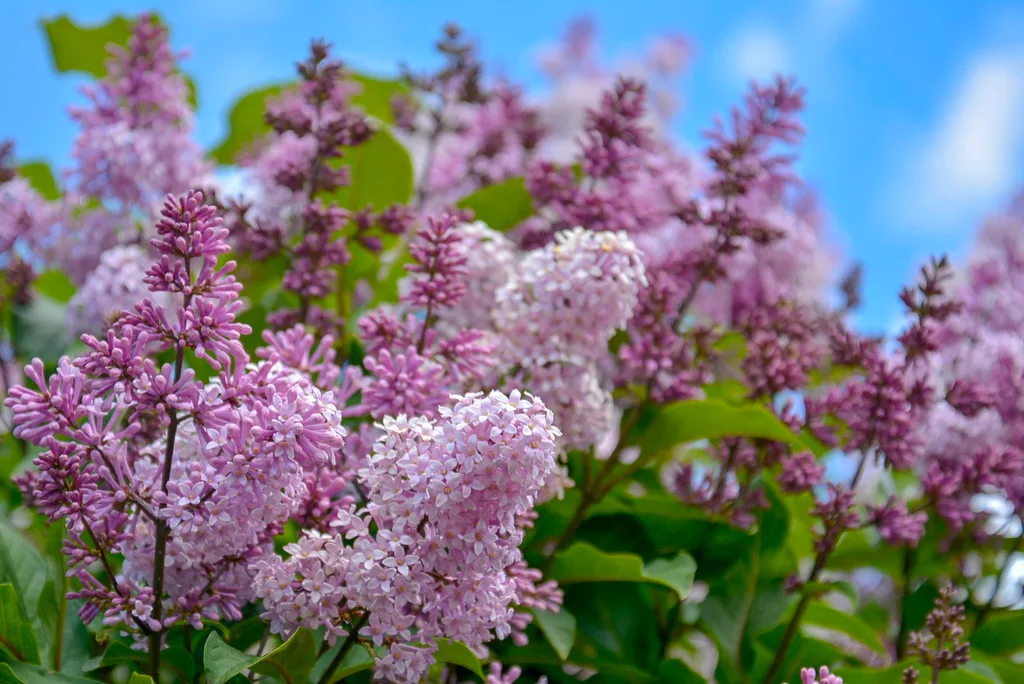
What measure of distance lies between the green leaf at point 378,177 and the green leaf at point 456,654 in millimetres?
1157

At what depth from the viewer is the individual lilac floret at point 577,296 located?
135 centimetres

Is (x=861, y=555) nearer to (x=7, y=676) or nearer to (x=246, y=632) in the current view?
(x=246, y=632)

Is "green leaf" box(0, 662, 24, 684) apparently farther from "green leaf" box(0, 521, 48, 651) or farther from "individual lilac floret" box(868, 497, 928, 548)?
"individual lilac floret" box(868, 497, 928, 548)

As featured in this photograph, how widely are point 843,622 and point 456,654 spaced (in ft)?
2.76

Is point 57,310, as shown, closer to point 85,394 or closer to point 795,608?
point 85,394

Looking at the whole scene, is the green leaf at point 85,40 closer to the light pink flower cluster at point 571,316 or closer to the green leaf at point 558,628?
the light pink flower cluster at point 571,316

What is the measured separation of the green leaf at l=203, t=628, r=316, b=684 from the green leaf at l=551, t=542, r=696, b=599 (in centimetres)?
44

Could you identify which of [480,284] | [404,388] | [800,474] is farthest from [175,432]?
[800,474]

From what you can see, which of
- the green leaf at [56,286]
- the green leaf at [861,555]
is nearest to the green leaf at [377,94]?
the green leaf at [56,286]

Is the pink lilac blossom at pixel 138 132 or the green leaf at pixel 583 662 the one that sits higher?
the pink lilac blossom at pixel 138 132

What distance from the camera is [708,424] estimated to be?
153cm

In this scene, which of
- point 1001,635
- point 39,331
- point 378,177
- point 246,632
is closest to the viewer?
point 246,632

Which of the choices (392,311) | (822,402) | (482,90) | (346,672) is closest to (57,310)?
(392,311)

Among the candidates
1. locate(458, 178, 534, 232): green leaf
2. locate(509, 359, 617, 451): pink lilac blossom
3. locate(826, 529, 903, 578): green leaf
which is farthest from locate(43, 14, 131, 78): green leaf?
locate(826, 529, 903, 578): green leaf
